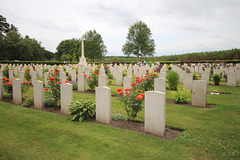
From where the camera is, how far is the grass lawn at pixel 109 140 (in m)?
3.21

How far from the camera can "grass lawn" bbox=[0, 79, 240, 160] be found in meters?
3.21

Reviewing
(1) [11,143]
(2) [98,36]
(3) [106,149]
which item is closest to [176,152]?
(3) [106,149]

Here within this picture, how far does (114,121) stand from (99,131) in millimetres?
818

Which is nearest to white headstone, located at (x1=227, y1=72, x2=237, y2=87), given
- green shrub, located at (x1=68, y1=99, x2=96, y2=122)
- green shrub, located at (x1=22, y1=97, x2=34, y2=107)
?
green shrub, located at (x1=68, y1=99, x2=96, y2=122)

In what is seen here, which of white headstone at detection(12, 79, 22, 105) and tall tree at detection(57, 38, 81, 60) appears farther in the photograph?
tall tree at detection(57, 38, 81, 60)

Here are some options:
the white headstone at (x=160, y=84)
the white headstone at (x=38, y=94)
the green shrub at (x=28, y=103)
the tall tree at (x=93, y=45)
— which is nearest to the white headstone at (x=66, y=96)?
the white headstone at (x=38, y=94)

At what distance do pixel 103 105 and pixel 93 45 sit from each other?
176 ft

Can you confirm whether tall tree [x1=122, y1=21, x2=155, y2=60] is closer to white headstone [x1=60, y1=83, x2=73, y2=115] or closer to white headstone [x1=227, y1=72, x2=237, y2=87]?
white headstone [x1=227, y1=72, x2=237, y2=87]

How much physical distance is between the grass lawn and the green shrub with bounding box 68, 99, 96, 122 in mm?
273

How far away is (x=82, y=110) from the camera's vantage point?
202 inches

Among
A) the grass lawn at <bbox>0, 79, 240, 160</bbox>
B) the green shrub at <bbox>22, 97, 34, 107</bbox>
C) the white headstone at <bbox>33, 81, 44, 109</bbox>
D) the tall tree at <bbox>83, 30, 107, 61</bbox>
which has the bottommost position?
the grass lawn at <bbox>0, 79, 240, 160</bbox>

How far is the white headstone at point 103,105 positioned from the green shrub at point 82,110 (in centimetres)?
25

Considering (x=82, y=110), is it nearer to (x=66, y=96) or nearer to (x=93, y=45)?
(x=66, y=96)

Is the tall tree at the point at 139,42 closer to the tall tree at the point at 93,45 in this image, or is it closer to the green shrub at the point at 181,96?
Answer: the tall tree at the point at 93,45
